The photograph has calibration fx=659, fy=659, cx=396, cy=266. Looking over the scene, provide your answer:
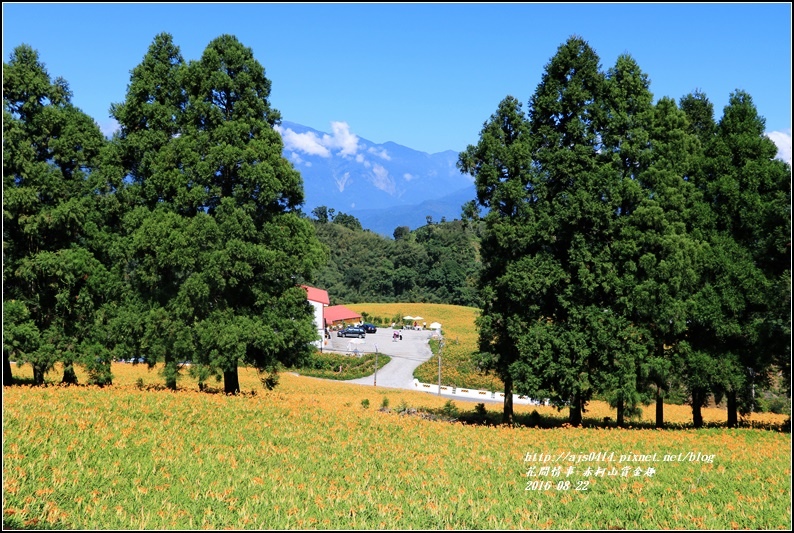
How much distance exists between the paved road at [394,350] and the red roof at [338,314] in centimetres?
603

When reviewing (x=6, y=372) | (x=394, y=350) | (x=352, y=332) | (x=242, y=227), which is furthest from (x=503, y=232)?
(x=352, y=332)

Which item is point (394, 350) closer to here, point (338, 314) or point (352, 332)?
point (352, 332)

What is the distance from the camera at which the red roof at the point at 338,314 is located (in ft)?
335

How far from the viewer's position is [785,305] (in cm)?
2095

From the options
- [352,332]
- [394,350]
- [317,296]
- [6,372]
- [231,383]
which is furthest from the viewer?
[317,296]

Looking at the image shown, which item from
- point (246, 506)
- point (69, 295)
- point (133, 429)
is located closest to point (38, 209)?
point (69, 295)

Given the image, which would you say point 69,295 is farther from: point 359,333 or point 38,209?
point 359,333

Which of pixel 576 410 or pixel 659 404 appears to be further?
pixel 659 404

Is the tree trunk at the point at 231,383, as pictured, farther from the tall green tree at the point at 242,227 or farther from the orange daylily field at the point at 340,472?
the orange daylily field at the point at 340,472

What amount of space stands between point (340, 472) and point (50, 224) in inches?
600

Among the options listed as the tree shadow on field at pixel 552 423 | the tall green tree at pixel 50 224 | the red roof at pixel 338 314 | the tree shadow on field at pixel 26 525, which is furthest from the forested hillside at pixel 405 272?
the tree shadow on field at pixel 26 525

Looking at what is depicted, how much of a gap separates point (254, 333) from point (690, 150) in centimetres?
1701

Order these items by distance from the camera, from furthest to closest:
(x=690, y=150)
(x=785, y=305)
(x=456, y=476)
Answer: (x=690, y=150) < (x=785, y=305) < (x=456, y=476)

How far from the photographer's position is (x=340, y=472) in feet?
42.3
